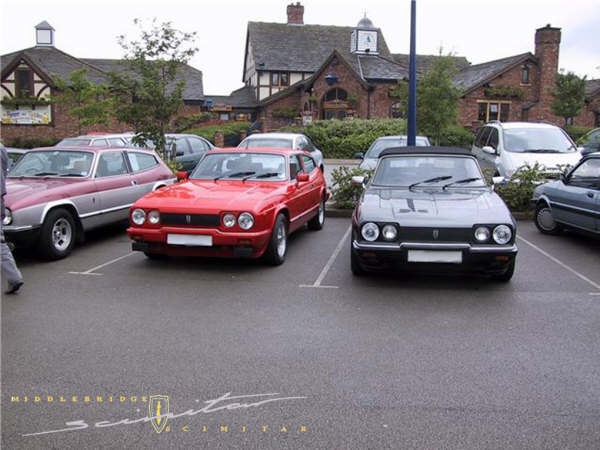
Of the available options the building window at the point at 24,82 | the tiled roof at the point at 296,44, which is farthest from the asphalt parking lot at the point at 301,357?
the tiled roof at the point at 296,44

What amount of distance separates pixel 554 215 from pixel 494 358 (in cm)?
583

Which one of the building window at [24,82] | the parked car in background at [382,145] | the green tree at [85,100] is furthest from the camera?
the building window at [24,82]

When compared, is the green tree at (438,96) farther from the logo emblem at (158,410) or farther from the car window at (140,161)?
the logo emblem at (158,410)

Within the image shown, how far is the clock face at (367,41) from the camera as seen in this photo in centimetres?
4981

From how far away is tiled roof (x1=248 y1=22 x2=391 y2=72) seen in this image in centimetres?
4822

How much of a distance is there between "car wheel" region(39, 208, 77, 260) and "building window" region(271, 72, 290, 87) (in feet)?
136

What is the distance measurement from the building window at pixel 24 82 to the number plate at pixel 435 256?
40113mm

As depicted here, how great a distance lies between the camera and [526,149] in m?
12.8

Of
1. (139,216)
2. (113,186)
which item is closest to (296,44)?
(113,186)

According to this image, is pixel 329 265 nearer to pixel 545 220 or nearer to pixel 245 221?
pixel 245 221

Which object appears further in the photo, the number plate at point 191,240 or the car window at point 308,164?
the car window at point 308,164

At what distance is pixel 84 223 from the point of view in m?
8.60

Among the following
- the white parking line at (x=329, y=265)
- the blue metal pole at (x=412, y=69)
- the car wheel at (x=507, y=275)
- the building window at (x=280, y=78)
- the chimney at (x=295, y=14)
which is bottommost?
the white parking line at (x=329, y=265)

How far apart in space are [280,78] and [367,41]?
8.59 m
